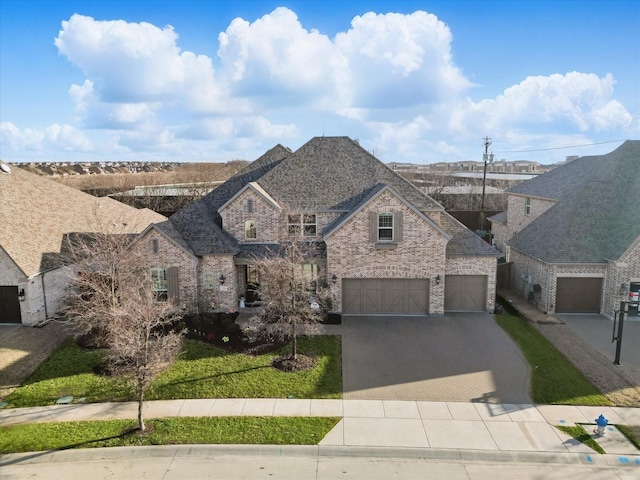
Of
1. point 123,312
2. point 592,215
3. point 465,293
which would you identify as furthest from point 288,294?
point 592,215

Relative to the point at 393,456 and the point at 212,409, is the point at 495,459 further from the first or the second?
the point at 212,409

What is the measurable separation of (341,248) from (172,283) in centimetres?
837

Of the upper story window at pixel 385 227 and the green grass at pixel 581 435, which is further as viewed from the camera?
the upper story window at pixel 385 227

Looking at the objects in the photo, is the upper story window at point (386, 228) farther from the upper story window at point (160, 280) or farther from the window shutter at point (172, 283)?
the upper story window at point (160, 280)

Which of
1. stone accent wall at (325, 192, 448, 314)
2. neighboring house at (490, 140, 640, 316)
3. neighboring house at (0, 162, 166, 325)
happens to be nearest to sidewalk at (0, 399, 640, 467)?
neighboring house at (0, 162, 166, 325)

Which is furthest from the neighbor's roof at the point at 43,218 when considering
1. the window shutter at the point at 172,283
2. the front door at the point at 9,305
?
the window shutter at the point at 172,283

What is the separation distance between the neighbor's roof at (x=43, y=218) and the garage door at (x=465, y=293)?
686 inches

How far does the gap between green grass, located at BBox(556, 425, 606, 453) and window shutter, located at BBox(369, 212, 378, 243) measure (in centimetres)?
1166

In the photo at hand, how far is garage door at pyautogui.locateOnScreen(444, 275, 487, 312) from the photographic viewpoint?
2409 cm

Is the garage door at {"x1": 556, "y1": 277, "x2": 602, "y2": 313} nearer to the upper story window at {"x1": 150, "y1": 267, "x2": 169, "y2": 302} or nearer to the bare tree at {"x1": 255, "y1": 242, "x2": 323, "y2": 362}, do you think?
the bare tree at {"x1": 255, "y1": 242, "x2": 323, "y2": 362}

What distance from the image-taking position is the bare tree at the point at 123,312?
14008 mm

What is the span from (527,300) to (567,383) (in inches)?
400

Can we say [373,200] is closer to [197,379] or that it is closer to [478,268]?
[478,268]

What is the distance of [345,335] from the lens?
21.1m
